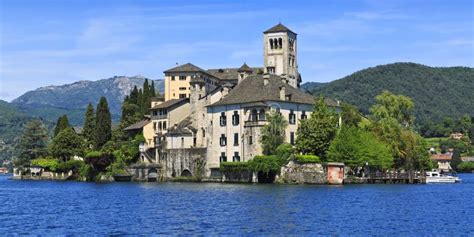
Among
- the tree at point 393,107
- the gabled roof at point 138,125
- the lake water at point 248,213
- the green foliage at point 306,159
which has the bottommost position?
the lake water at point 248,213

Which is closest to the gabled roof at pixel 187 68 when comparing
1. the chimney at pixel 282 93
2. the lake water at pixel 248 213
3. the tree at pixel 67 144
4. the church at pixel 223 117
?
the church at pixel 223 117

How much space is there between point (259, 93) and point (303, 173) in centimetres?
1459

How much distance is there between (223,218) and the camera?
54750 millimetres

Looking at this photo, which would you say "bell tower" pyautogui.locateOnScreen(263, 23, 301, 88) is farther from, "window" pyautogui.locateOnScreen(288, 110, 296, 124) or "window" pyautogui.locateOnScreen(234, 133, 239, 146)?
"window" pyautogui.locateOnScreen(234, 133, 239, 146)

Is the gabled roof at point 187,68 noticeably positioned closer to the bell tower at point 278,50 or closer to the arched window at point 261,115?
the bell tower at point 278,50

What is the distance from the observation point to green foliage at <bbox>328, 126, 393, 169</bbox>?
328 feet

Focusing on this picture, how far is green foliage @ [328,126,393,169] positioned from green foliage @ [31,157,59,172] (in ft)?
217

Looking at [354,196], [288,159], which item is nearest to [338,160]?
[288,159]

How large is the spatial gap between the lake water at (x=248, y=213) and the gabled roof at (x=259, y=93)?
977 inches

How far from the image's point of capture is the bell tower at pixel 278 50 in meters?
138

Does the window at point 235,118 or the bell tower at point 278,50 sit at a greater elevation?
the bell tower at point 278,50

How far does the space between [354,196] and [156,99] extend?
67681mm

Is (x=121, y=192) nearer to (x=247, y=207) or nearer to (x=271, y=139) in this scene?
(x=271, y=139)

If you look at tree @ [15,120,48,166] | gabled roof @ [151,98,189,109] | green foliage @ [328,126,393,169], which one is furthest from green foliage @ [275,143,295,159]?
tree @ [15,120,48,166]
